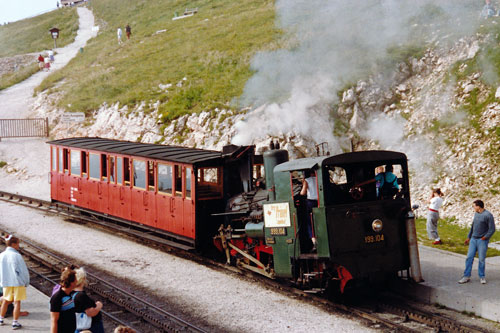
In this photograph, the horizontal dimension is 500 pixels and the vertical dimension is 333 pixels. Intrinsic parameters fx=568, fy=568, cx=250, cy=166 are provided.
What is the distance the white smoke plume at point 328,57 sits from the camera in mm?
21828

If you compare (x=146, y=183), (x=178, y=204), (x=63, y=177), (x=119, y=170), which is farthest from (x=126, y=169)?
(x=63, y=177)

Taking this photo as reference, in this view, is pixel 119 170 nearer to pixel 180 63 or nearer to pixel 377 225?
pixel 377 225

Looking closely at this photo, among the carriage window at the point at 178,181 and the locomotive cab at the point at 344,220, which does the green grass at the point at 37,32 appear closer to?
the carriage window at the point at 178,181

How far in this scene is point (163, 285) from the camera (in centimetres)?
1196

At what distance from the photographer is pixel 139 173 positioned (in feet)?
51.3

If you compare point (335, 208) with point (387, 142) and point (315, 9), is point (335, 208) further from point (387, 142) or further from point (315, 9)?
point (315, 9)

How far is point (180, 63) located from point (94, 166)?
1863 centimetres

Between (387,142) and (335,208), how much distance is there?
11543 mm

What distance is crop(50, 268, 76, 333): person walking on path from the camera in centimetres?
643

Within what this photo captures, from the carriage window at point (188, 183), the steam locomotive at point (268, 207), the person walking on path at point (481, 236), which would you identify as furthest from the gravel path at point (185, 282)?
the person walking on path at point (481, 236)

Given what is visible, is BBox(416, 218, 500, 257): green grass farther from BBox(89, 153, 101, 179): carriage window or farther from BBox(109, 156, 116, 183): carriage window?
BBox(89, 153, 101, 179): carriage window

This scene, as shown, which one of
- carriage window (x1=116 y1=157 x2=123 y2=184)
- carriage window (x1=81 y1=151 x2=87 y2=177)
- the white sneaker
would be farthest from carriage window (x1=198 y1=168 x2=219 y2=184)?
carriage window (x1=81 y1=151 x2=87 y2=177)

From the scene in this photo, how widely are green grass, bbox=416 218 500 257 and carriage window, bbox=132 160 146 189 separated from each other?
7.42m

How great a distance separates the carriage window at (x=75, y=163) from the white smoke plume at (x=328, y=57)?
19.7ft
